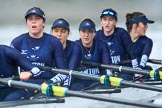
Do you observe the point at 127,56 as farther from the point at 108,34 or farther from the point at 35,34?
the point at 35,34

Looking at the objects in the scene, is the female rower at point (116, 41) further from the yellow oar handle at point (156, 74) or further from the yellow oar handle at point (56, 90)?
the yellow oar handle at point (56, 90)

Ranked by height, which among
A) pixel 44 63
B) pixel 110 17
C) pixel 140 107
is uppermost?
pixel 110 17

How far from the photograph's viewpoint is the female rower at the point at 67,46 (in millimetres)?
4512

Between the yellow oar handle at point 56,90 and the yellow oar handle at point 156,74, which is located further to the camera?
the yellow oar handle at point 156,74

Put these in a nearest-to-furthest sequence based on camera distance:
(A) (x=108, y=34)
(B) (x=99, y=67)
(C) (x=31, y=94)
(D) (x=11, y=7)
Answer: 1. (C) (x=31, y=94)
2. (B) (x=99, y=67)
3. (A) (x=108, y=34)
4. (D) (x=11, y=7)

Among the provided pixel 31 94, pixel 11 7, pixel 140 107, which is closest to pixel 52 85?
pixel 31 94

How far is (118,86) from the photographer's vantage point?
13.6 ft

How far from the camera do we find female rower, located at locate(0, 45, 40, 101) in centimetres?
385

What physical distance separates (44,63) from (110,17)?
3.86 feet

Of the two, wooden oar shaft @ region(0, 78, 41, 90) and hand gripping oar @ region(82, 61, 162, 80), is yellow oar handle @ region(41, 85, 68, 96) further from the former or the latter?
hand gripping oar @ region(82, 61, 162, 80)

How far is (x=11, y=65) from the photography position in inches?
155

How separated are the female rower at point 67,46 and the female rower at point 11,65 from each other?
58 centimetres

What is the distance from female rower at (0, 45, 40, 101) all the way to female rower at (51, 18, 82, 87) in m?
0.58

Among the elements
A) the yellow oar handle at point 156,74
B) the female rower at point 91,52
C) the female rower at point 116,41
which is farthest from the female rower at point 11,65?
the female rower at point 116,41
